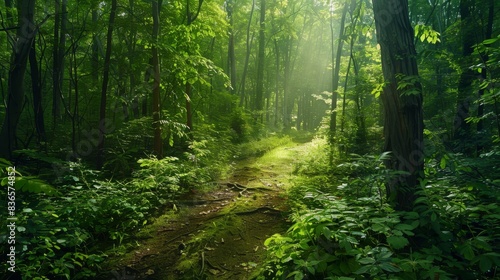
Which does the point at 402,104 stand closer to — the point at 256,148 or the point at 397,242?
the point at 397,242

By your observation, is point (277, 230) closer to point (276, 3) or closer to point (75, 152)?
point (75, 152)

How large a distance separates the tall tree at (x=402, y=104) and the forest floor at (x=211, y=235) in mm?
2315

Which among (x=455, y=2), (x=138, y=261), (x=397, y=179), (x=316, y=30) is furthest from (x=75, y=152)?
(x=316, y=30)

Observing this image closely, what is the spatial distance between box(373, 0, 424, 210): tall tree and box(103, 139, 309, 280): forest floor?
2315 mm

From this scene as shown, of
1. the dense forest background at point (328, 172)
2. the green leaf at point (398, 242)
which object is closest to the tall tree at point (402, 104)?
the dense forest background at point (328, 172)

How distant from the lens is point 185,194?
6.59 m

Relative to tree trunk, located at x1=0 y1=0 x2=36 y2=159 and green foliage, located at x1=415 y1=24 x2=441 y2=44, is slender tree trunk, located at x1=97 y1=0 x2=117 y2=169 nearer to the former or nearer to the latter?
tree trunk, located at x1=0 y1=0 x2=36 y2=159

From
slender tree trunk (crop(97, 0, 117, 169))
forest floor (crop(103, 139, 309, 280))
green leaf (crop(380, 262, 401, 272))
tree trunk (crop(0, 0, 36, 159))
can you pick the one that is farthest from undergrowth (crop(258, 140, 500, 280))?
slender tree trunk (crop(97, 0, 117, 169))

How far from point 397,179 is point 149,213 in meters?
4.43

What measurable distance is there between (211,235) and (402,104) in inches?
139

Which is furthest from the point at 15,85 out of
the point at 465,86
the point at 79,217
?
the point at 465,86

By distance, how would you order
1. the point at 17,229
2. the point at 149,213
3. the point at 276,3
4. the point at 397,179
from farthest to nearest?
the point at 276,3 → the point at 149,213 → the point at 397,179 → the point at 17,229

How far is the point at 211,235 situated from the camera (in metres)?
4.71

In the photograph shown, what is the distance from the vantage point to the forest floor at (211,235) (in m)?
3.97
